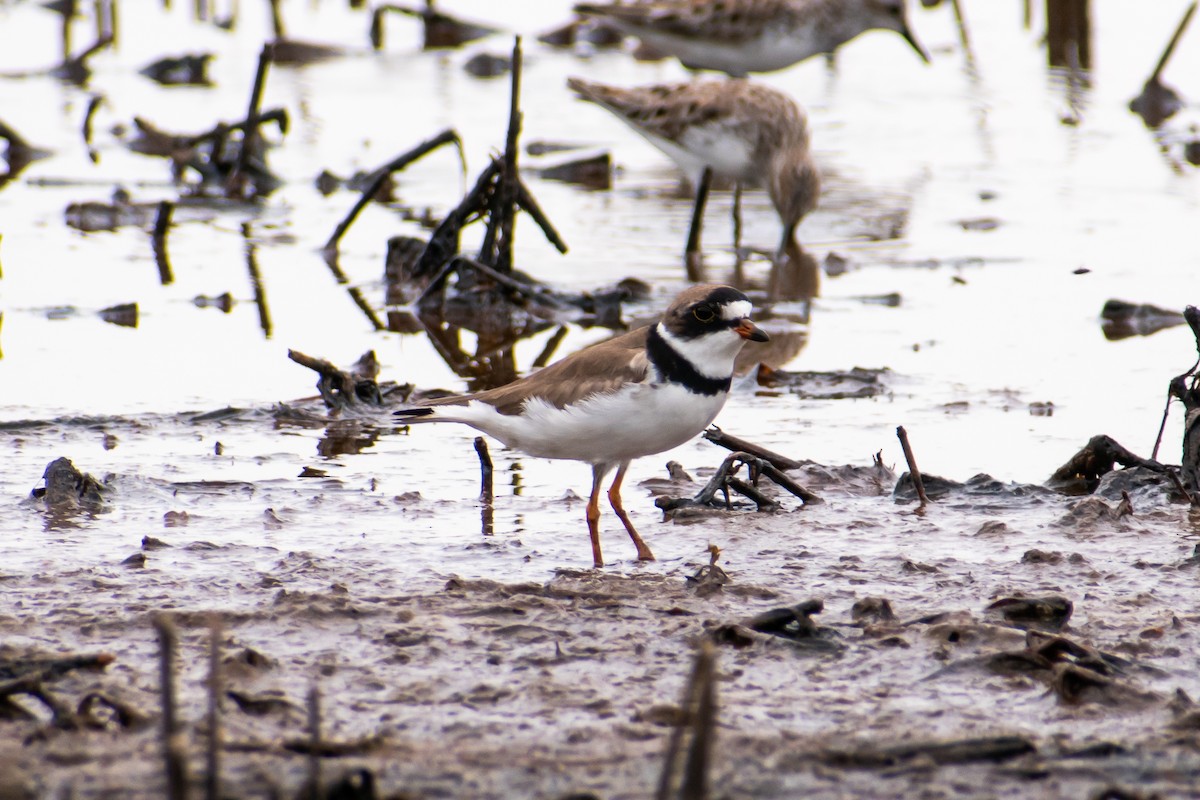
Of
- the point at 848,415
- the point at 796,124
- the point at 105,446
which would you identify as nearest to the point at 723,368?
the point at 848,415

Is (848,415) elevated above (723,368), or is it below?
below

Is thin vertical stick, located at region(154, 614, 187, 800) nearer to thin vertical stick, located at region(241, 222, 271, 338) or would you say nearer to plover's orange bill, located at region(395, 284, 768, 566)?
plover's orange bill, located at region(395, 284, 768, 566)

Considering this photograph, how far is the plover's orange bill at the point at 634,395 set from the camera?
5.35 metres

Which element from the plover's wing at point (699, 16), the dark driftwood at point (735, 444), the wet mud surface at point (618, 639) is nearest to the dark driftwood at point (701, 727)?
the wet mud surface at point (618, 639)

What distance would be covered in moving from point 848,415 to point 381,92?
9851 mm

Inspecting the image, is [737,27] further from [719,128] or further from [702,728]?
[702,728]

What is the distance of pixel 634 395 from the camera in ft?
17.5

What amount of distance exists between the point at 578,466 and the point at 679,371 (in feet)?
4.62

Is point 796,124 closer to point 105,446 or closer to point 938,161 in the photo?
point 938,161

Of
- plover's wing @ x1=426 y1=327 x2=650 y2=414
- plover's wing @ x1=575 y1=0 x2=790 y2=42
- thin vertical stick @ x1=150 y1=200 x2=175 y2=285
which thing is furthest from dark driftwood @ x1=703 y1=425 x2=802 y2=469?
plover's wing @ x1=575 y1=0 x2=790 y2=42

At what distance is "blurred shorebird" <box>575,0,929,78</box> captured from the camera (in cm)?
1369

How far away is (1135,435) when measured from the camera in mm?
6691

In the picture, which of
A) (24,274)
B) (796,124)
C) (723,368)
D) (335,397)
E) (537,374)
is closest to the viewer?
(723,368)

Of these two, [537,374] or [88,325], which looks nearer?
[537,374]
